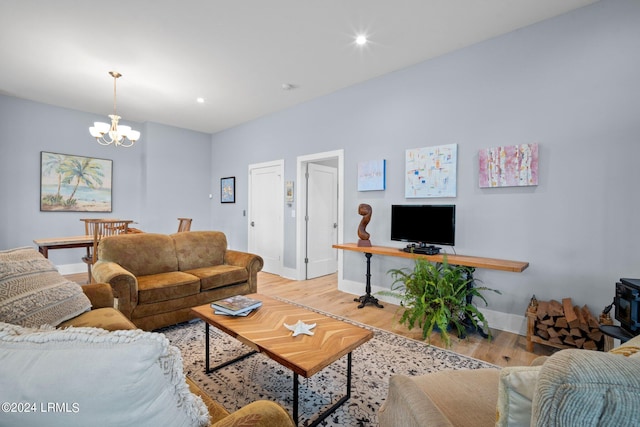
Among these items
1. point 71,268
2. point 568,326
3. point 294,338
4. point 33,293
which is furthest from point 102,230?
point 568,326

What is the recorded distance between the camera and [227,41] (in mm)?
3020

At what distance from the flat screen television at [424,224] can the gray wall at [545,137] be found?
215mm

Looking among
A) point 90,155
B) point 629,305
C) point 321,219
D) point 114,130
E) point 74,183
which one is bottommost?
point 629,305

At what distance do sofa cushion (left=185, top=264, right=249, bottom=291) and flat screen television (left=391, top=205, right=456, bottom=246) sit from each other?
1.86 meters

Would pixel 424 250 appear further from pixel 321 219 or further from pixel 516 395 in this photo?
pixel 516 395

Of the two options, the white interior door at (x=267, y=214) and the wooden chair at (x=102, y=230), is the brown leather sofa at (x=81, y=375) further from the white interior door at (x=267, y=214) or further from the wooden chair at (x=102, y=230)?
the white interior door at (x=267, y=214)

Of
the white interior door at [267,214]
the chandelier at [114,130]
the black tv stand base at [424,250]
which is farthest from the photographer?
the white interior door at [267,214]

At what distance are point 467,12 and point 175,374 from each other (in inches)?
130

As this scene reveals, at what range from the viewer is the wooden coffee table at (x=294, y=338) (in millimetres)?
1474

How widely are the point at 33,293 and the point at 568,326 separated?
351 centimetres

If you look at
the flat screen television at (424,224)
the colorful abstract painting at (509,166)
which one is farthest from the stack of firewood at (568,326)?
the colorful abstract painting at (509,166)

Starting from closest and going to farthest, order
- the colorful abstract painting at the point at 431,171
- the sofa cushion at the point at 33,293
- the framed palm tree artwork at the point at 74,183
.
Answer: the sofa cushion at the point at 33,293 < the colorful abstract painting at the point at 431,171 < the framed palm tree artwork at the point at 74,183

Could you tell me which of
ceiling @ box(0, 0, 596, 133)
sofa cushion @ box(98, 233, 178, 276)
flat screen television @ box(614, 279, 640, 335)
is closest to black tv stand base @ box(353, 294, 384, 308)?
flat screen television @ box(614, 279, 640, 335)

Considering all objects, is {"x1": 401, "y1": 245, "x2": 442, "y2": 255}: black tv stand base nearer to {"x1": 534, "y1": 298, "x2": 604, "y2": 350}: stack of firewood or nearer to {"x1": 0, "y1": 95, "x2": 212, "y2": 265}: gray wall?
{"x1": 534, "y1": 298, "x2": 604, "y2": 350}: stack of firewood
